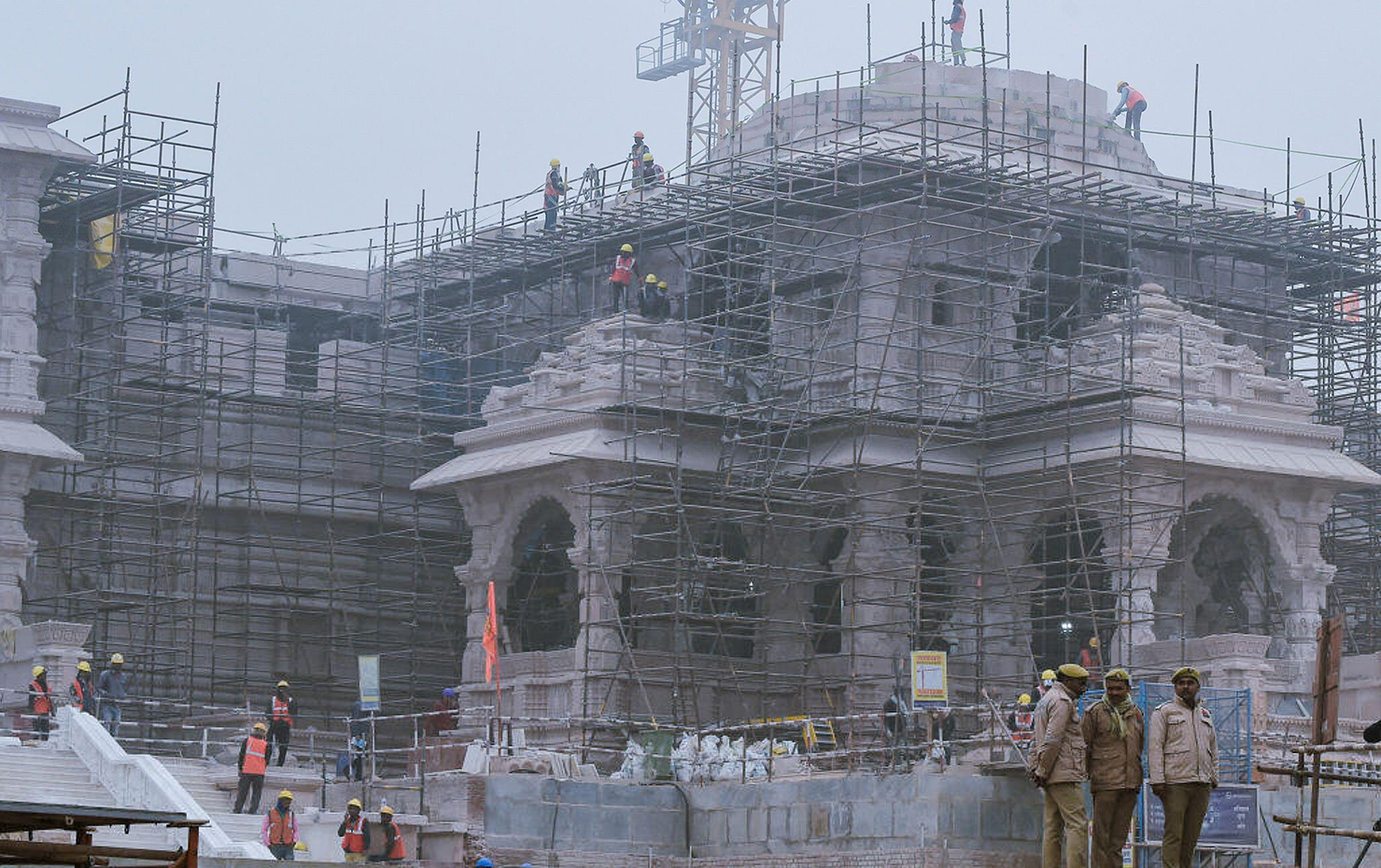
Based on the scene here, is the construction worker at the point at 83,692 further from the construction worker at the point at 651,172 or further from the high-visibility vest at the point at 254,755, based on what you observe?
the construction worker at the point at 651,172

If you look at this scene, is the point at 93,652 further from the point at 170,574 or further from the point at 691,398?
the point at 691,398

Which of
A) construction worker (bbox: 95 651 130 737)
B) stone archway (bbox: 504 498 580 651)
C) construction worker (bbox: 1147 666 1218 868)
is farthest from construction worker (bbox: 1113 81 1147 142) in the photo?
construction worker (bbox: 1147 666 1218 868)

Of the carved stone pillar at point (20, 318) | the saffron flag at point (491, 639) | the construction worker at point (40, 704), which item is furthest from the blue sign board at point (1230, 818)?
the carved stone pillar at point (20, 318)

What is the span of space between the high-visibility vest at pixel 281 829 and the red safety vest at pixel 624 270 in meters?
18.6

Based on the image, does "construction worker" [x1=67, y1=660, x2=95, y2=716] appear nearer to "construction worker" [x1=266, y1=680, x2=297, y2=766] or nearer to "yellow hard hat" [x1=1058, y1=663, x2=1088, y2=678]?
"construction worker" [x1=266, y1=680, x2=297, y2=766]

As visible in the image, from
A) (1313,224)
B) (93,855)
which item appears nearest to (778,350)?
(1313,224)

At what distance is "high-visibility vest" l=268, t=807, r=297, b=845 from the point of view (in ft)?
131

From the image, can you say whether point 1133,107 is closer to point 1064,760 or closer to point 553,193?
point 553,193

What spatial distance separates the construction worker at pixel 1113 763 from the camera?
82.6ft

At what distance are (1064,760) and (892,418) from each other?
28.0 m

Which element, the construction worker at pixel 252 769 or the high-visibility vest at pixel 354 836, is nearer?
the high-visibility vest at pixel 354 836

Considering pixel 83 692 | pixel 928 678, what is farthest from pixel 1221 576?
pixel 83 692

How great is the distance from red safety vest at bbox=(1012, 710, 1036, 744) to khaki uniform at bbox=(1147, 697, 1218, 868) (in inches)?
410

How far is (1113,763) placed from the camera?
992 inches
